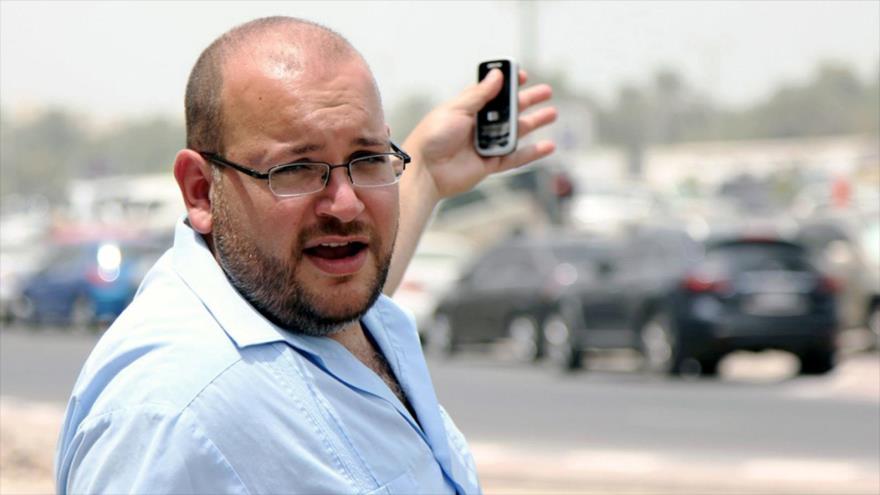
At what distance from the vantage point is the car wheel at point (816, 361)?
1834 centimetres

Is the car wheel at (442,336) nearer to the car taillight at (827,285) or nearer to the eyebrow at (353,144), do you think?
the car taillight at (827,285)

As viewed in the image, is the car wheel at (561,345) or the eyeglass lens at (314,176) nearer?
the eyeglass lens at (314,176)

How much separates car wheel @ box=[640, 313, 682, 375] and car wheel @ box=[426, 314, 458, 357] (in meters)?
3.97

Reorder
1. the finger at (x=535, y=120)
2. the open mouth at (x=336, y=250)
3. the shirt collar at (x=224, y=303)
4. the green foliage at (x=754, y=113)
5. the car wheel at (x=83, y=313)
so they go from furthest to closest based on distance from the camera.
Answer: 1. the green foliage at (x=754, y=113)
2. the car wheel at (x=83, y=313)
3. the finger at (x=535, y=120)
4. the open mouth at (x=336, y=250)
5. the shirt collar at (x=224, y=303)

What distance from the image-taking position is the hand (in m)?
3.87

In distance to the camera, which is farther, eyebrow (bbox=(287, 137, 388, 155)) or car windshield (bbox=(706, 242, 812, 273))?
car windshield (bbox=(706, 242, 812, 273))

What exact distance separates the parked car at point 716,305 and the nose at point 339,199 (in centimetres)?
1543

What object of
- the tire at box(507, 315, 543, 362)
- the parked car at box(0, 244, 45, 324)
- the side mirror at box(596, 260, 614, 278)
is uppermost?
the side mirror at box(596, 260, 614, 278)

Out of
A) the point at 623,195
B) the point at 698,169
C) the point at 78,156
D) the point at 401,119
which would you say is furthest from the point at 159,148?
the point at 623,195

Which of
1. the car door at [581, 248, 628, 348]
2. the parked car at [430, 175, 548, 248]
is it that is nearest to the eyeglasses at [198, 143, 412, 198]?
the car door at [581, 248, 628, 348]

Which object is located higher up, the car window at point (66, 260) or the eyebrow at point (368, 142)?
the eyebrow at point (368, 142)

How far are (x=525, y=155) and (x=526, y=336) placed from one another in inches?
691

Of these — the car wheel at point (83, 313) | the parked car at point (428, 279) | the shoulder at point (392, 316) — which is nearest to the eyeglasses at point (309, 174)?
the shoulder at point (392, 316)

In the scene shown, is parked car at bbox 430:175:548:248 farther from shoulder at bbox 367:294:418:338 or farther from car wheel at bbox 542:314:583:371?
shoulder at bbox 367:294:418:338
